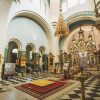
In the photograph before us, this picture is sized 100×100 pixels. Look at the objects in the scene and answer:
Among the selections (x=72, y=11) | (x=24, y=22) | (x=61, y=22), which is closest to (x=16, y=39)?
(x=24, y=22)

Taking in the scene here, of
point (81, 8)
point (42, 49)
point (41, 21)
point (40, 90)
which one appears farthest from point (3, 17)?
point (81, 8)

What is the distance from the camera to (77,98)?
336 cm

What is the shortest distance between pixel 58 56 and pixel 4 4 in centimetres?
870

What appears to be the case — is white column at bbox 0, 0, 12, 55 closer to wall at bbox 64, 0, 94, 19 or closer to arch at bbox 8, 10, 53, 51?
arch at bbox 8, 10, 53, 51

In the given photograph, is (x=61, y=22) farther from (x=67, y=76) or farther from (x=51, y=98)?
(x=51, y=98)

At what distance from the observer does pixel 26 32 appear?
12148mm

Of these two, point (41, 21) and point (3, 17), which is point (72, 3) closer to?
point (41, 21)

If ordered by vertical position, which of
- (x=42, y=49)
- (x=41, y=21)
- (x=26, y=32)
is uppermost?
(x=41, y=21)

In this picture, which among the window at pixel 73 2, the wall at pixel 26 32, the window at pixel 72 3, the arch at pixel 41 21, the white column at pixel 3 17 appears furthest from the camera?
the window at pixel 72 3

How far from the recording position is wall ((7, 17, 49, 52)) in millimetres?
10725

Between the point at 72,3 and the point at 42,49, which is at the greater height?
the point at 72,3

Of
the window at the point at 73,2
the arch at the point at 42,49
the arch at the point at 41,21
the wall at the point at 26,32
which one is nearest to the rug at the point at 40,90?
the wall at the point at 26,32

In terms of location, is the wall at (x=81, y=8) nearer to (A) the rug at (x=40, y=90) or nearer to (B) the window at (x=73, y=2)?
(B) the window at (x=73, y=2)

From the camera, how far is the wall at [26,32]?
1073 centimetres
